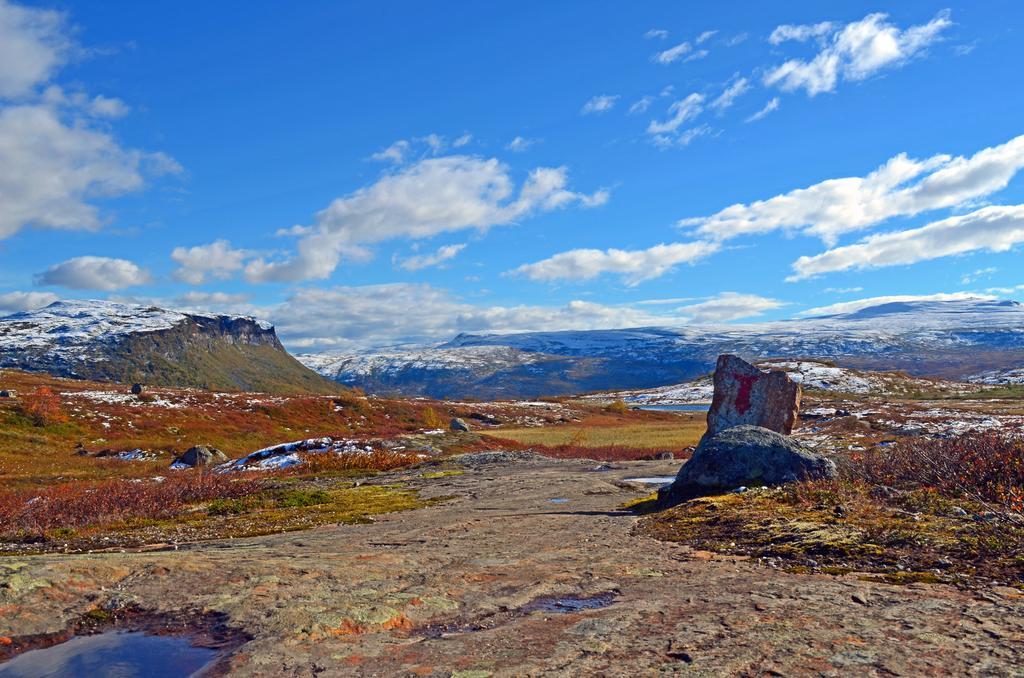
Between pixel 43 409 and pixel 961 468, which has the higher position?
pixel 961 468

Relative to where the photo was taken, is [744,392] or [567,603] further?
[744,392]

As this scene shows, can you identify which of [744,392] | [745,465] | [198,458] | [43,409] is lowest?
[198,458]

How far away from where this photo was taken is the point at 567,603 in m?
8.79

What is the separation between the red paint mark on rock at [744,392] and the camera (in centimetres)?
3259

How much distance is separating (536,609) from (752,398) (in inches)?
1049

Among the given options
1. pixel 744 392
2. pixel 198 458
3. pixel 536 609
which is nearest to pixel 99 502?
pixel 536 609

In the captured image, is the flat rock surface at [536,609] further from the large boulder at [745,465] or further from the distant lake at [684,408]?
the distant lake at [684,408]

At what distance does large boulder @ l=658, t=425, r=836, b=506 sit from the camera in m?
17.1

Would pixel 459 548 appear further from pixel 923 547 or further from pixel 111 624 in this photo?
pixel 923 547

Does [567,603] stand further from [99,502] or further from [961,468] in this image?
[99,502]

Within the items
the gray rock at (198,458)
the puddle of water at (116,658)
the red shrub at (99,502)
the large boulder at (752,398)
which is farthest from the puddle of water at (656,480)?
the gray rock at (198,458)

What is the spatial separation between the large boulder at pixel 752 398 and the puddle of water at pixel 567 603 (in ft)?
77.9

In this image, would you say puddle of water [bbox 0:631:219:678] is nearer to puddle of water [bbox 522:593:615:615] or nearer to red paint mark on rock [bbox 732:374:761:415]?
puddle of water [bbox 522:593:615:615]

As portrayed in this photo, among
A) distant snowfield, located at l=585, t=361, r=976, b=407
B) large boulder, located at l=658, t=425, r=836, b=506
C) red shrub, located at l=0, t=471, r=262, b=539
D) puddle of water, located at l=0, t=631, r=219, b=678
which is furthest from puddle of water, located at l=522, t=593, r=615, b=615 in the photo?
distant snowfield, located at l=585, t=361, r=976, b=407
